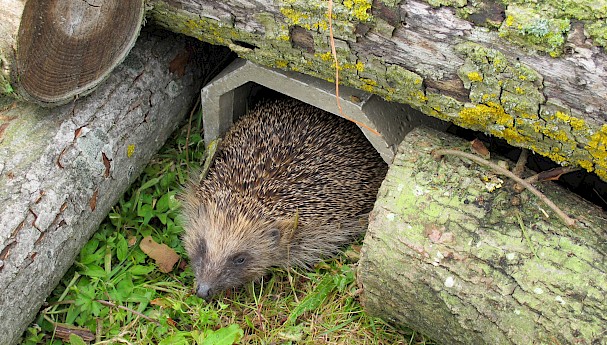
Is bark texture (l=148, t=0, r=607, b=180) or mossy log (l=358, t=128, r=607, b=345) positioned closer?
bark texture (l=148, t=0, r=607, b=180)

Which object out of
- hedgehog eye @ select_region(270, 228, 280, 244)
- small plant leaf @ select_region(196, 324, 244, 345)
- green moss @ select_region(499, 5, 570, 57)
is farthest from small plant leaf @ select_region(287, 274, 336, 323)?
green moss @ select_region(499, 5, 570, 57)

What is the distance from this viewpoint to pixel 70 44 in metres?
2.55

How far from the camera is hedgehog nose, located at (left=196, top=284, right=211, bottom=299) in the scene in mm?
3035

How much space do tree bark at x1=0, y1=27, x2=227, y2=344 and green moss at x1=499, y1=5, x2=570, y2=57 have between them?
181 centimetres

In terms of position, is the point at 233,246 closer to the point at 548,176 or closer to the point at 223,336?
the point at 223,336

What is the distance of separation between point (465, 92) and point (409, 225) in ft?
1.72

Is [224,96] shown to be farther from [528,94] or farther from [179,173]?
[528,94]

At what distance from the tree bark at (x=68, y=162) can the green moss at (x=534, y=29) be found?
181cm

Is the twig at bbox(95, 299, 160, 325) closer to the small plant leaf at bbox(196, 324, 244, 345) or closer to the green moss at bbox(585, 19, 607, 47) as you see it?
the small plant leaf at bbox(196, 324, 244, 345)

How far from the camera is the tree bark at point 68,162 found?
264cm

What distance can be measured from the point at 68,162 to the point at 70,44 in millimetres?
535

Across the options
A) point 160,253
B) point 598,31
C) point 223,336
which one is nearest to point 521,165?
point 598,31

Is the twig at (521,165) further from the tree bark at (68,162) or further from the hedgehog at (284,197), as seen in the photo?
the tree bark at (68,162)

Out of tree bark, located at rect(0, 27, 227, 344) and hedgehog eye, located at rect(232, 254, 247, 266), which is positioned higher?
tree bark, located at rect(0, 27, 227, 344)
